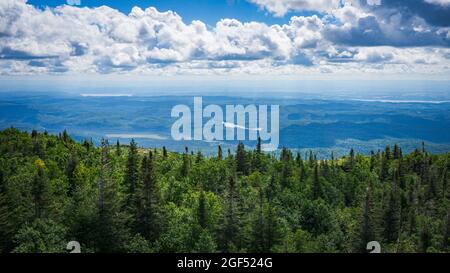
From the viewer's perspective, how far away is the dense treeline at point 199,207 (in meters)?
30.9

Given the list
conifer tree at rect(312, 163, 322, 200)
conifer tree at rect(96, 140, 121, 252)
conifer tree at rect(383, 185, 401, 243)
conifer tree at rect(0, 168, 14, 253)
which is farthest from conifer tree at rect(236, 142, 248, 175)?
conifer tree at rect(96, 140, 121, 252)

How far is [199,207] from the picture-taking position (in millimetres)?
51719

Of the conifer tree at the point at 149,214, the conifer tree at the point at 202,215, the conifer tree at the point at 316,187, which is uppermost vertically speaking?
the conifer tree at the point at 149,214

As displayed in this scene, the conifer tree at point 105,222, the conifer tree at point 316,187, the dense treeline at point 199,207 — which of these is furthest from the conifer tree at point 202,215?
the conifer tree at point 316,187

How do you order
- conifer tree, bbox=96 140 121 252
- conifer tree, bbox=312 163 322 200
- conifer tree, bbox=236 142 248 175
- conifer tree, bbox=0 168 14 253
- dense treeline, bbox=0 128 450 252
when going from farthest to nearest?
conifer tree, bbox=236 142 248 175
conifer tree, bbox=312 163 322 200
dense treeline, bbox=0 128 450 252
conifer tree, bbox=0 168 14 253
conifer tree, bbox=96 140 121 252

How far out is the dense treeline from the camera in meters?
30.9

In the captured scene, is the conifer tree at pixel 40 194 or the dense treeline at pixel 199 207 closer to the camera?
the dense treeline at pixel 199 207

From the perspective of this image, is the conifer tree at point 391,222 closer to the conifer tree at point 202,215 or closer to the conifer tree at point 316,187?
the conifer tree at point 316,187

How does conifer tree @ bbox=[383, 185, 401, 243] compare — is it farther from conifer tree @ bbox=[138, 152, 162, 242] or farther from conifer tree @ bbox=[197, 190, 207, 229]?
conifer tree @ bbox=[138, 152, 162, 242]
